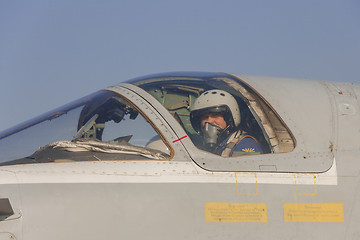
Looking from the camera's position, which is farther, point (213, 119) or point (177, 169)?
point (213, 119)

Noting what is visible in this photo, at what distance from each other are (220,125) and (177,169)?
89cm
